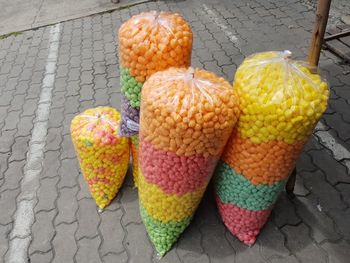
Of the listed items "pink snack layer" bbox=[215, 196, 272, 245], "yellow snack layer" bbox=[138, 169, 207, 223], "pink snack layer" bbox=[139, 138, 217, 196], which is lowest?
"pink snack layer" bbox=[215, 196, 272, 245]

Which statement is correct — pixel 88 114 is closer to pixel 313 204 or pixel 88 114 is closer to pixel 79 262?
pixel 79 262

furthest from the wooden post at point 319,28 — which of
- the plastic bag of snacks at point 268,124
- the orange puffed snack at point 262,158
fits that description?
the orange puffed snack at point 262,158

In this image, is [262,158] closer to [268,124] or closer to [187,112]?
[268,124]

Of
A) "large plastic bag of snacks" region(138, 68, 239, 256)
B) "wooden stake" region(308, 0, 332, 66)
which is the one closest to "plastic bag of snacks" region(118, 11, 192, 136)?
"large plastic bag of snacks" region(138, 68, 239, 256)

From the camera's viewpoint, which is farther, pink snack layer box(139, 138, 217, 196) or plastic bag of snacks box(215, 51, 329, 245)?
pink snack layer box(139, 138, 217, 196)

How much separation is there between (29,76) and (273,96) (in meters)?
3.66

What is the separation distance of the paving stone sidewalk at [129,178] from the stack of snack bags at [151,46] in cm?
101

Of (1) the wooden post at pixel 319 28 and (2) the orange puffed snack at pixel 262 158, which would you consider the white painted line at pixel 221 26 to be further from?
(2) the orange puffed snack at pixel 262 158

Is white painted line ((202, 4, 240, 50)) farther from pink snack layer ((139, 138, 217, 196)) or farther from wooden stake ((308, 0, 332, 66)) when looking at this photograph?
pink snack layer ((139, 138, 217, 196))

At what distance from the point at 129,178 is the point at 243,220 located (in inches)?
38.3

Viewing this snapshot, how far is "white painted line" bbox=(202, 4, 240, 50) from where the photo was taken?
4348 millimetres

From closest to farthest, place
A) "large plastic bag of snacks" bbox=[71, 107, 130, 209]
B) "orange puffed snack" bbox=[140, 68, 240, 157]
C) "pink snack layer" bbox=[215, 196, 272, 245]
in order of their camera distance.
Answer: "orange puffed snack" bbox=[140, 68, 240, 157], "pink snack layer" bbox=[215, 196, 272, 245], "large plastic bag of snacks" bbox=[71, 107, 130, 209]

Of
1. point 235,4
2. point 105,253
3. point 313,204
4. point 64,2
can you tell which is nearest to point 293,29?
point 235,4

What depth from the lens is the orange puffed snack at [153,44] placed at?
1682 mm
